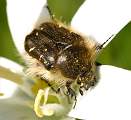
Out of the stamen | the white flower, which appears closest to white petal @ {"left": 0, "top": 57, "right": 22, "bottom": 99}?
the white flower

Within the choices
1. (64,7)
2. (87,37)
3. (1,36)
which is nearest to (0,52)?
(1,36)

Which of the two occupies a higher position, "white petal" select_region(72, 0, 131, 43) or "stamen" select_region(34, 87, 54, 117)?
"white petal" select_region(72, 0, 131, 43)

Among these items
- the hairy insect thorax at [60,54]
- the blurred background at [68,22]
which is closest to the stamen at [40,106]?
the hairy insect thorax at [60,54]

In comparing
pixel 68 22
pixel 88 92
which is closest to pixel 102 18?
pixel 88 92

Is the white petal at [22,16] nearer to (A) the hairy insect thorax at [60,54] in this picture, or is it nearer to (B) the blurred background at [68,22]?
(B) the blurred background at [68,22]

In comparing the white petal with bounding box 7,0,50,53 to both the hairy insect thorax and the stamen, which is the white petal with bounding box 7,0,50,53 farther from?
the hairy insect thorax

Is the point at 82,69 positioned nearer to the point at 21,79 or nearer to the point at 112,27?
the point at 112,27
